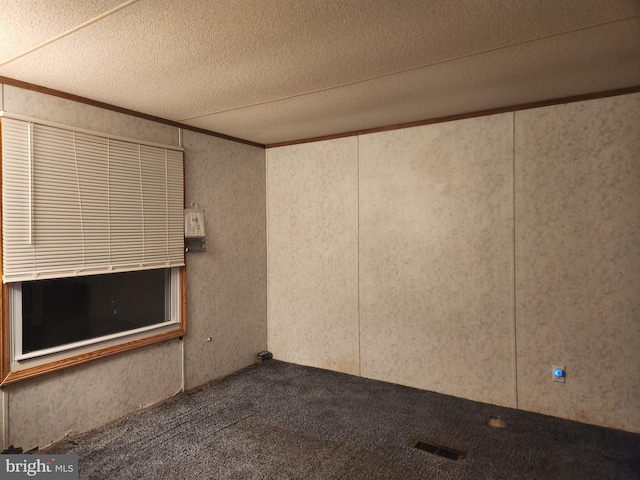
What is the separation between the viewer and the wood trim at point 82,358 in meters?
2.38

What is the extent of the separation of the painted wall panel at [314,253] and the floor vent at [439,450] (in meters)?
1.30

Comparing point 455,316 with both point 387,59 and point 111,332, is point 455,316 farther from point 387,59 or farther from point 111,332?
point 111,332

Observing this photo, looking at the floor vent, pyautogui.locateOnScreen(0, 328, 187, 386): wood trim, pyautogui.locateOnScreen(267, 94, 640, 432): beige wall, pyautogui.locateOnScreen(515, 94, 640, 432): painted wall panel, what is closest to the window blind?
pyautogui.locateOnScreen(0, 328, 187, 386): wood trim

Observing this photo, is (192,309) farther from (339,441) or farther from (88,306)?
(339,441)

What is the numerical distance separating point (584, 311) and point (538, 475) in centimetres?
125

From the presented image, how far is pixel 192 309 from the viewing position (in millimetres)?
3555

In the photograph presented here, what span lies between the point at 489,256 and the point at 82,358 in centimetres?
323

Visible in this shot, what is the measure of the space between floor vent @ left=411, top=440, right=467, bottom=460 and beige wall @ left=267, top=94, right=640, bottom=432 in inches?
A: 34.1

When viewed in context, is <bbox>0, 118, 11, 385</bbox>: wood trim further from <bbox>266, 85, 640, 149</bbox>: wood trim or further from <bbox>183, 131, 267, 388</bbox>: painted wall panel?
<bbox>266, 85, 640, 149</bbox>: wood trim

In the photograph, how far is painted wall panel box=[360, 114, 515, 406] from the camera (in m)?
3.15

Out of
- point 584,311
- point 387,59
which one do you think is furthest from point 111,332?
point 584,311

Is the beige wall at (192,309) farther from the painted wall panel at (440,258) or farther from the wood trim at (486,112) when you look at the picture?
the painted wall panel at (440,258)

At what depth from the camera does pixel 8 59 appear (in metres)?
2.11

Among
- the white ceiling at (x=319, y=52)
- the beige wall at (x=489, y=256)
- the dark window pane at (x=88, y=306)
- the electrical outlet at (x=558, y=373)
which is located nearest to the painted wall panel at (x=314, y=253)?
the beige wall at (x=489, y=256)
